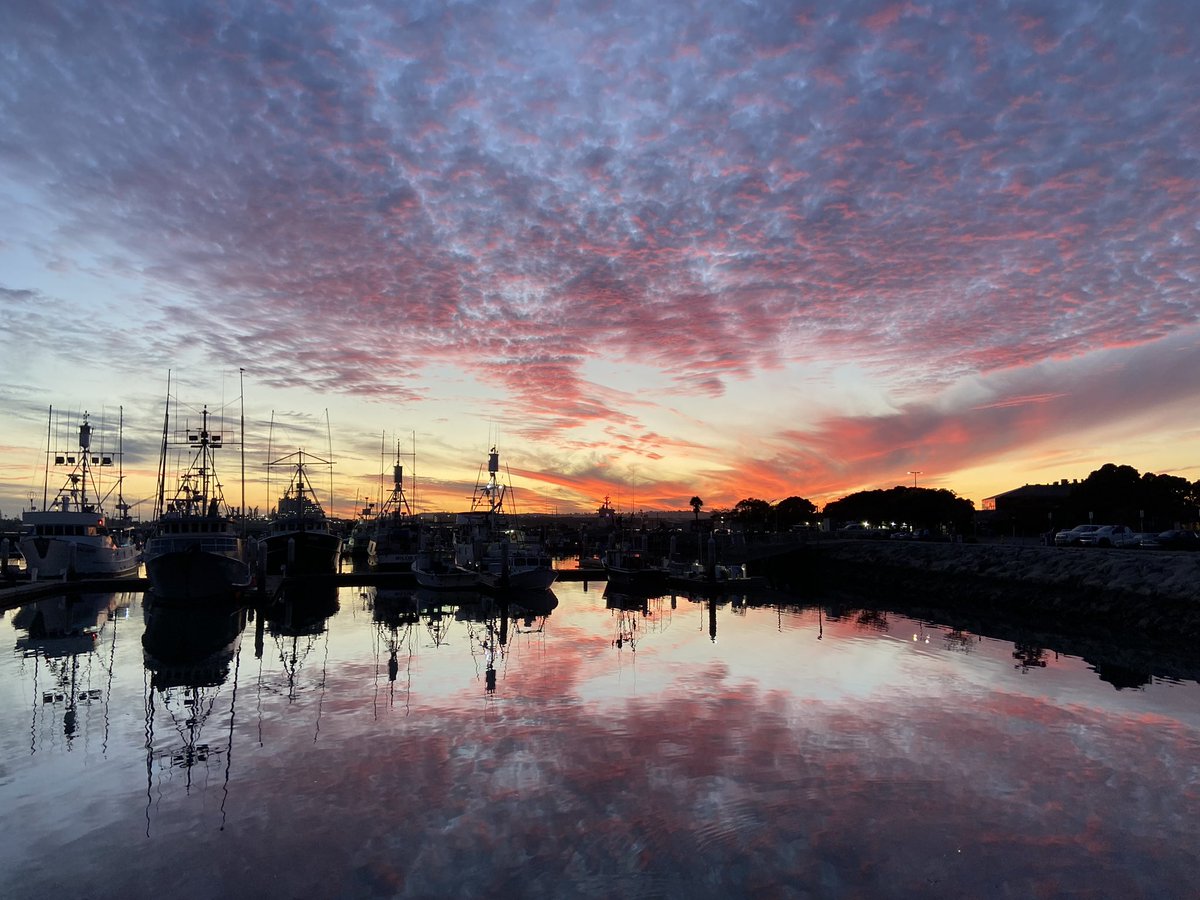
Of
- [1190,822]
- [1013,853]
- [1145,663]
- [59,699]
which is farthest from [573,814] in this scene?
[1145,663]

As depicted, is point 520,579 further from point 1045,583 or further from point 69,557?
point 1045,583

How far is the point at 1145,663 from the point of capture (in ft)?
111

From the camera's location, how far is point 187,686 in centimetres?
2780

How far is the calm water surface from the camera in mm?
13234

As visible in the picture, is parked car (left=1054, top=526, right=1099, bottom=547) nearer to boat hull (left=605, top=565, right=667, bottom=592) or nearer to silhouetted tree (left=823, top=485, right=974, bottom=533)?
boat hull (left=605, top=565, right=667, bottom=592)

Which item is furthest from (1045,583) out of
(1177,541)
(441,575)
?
(441,575)

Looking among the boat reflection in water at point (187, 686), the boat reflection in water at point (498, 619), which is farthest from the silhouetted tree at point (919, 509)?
the boat reflection in water at point (187, 686)

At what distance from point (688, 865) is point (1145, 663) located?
103 ft

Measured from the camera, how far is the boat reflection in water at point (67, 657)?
883 inches

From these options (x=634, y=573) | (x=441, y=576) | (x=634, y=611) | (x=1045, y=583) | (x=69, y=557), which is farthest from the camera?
(x=634, y=573)

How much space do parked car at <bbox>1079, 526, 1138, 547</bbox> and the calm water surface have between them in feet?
145

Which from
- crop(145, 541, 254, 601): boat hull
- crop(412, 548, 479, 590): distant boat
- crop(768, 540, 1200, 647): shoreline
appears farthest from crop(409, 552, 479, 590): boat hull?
crop(768, 540, 1200, 647): shoreline

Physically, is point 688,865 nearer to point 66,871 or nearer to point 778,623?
point 66,871

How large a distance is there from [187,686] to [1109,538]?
77561mm
